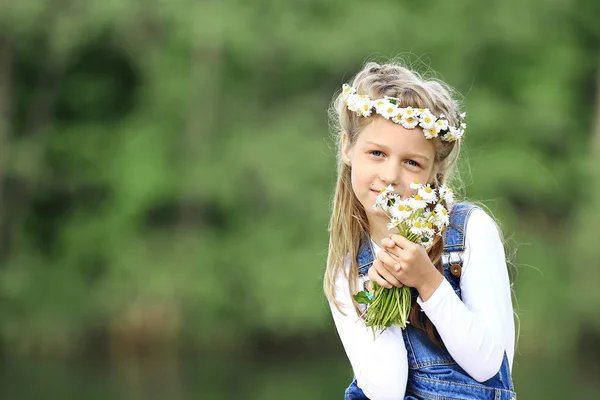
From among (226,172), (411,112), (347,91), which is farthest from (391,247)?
(226,172)

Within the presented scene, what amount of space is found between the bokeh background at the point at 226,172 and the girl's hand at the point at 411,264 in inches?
551

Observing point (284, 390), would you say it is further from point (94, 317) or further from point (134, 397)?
point (94, 317)

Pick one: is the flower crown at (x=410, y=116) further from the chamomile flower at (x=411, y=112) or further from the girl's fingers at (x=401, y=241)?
the girl's fingers at (x=401, y=241)

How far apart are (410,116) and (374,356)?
61 cm

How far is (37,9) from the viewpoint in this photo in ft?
56.2

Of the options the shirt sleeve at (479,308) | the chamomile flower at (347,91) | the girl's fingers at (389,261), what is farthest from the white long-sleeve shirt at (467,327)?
the chamomile flower at (347,91)

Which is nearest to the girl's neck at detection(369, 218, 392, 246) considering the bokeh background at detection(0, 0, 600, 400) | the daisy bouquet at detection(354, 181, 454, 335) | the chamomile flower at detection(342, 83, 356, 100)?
the daisy bouquet at detection(354, 181, 454, 335)

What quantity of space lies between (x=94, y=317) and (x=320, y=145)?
4548 millimetres

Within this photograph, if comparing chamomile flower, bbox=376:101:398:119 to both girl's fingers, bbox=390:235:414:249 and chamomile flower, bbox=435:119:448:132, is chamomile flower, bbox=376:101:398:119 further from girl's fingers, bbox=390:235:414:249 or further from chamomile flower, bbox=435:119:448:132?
girl's fingers, bbox=390:235:414:249

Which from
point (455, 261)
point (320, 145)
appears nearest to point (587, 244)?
point (320, 145)

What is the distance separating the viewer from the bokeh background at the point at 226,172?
17953 mm

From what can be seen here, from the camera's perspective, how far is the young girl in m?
2.74

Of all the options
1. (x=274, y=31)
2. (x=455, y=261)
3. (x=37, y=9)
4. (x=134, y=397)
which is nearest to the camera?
(x=455, y=261)

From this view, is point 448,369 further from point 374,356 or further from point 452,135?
point 452,135
